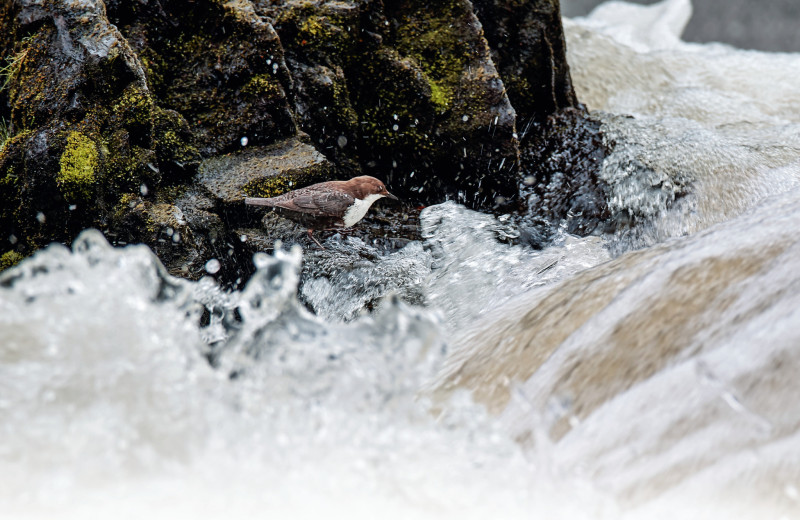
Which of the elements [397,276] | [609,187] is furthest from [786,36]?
[397,276]

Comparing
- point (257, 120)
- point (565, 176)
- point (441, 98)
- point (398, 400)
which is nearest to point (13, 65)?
point (257, 120)

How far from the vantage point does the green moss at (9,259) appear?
3516 mm

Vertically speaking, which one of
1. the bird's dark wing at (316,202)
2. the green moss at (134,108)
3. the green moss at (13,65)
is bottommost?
the bird's dark wing at (316,202)

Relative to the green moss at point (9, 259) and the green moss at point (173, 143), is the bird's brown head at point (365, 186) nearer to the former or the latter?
the green moss at point (173, 143)

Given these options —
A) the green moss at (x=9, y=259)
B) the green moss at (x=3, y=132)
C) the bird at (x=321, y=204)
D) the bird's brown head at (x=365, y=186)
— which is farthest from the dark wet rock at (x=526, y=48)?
the green moss at (x=9, y=259)

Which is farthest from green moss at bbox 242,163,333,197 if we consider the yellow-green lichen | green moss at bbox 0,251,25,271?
green moss at bbox 0,251,25,271

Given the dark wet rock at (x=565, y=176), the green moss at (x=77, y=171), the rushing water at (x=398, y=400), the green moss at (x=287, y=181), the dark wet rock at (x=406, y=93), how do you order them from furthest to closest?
1. the dark wet rock at (x=565, y=176)
2. the dark wet rock at (x=406, y=93)
3. the green moss at (x=287, y=181)
4. the green moss at (x=77, y=171)
5. the rushing water at (x=398, y=400)

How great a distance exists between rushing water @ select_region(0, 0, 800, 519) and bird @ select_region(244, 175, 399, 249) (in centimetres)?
132

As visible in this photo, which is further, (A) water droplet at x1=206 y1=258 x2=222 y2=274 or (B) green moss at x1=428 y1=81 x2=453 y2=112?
(B) green moss at x1=428 y1=81 x2=453 y2=112

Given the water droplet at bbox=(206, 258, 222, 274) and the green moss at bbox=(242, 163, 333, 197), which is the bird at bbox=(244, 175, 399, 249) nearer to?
the green moss at bbox=(242, 163, 333, 197)

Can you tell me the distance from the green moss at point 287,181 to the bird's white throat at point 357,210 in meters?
0.32

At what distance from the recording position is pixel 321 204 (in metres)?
3.60

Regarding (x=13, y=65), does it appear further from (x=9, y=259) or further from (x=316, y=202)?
(x=316, y=202)

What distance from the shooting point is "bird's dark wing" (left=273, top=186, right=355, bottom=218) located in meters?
3.60
